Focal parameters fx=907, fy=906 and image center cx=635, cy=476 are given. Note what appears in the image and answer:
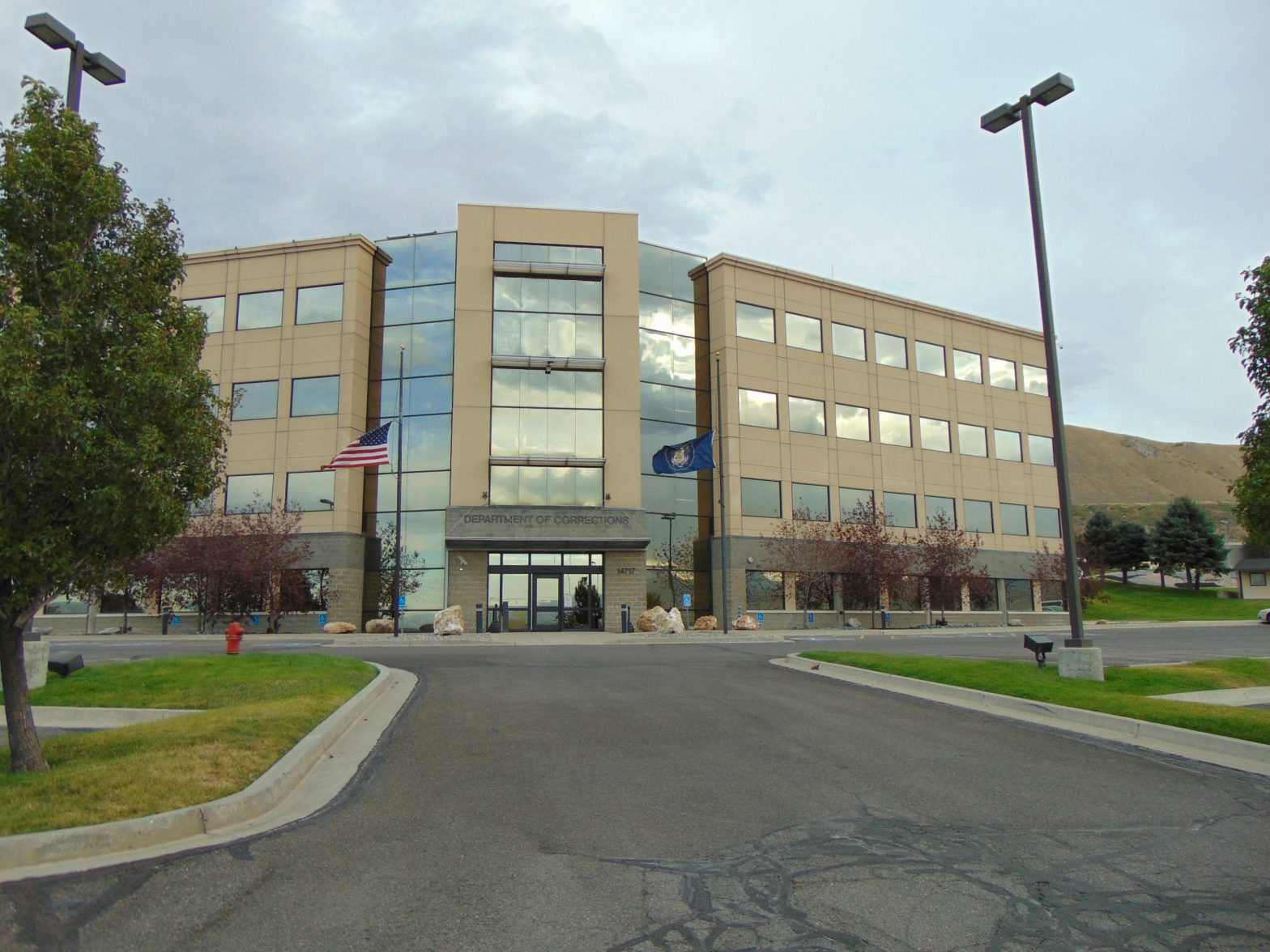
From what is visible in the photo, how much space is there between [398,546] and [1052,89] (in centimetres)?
2759

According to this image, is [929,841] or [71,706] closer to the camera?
[929,841]

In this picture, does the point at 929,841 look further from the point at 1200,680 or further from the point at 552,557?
the point at 552,557

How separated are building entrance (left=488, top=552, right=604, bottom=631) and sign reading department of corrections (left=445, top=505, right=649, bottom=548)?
0.78 m

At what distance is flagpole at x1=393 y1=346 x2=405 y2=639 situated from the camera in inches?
1291

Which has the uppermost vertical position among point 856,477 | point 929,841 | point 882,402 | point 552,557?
point 882,402

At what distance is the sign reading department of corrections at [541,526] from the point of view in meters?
36.8

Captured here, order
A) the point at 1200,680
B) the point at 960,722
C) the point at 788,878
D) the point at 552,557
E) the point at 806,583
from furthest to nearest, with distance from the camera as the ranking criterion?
the point at 806,583, the point at 552,557, the point at 1200,680, the point at 960,722, the point at 788,878

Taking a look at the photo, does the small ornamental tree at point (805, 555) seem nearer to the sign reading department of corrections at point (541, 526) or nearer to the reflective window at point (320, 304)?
the sign reading department of corrections at point (541, 526)

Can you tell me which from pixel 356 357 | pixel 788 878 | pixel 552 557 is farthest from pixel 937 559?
pixel 788 878

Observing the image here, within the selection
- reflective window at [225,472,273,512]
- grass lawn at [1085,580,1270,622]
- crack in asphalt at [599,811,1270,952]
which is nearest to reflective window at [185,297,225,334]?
reflective window at [225,472,273,512]

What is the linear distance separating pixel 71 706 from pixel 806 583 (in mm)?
33376

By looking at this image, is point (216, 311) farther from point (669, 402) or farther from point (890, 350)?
point (890, 350)

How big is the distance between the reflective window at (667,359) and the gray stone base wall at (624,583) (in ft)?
27.7

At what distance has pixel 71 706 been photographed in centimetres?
1173
